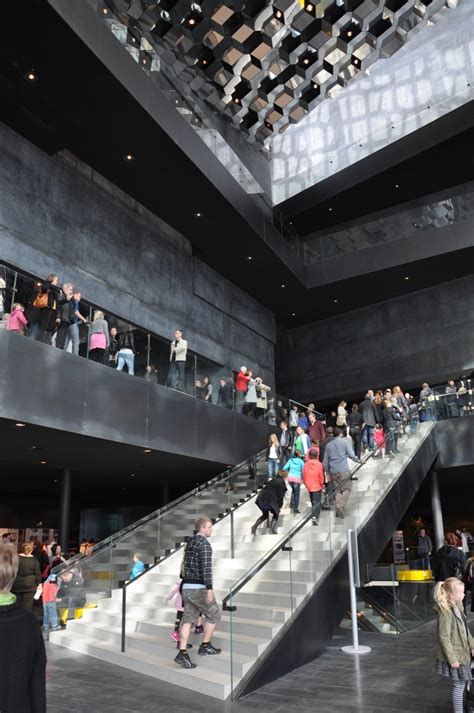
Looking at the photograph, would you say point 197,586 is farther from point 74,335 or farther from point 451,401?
point 451,401

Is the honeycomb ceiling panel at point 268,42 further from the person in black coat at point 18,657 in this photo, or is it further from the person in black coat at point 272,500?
the person in black coat at point 18,657

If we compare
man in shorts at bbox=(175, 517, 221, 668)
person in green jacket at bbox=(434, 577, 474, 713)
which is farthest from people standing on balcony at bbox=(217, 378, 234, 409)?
person in green jacket at bbox=(434, 577, 474, 713)

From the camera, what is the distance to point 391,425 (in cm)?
1470

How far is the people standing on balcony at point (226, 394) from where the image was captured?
16.6 meters

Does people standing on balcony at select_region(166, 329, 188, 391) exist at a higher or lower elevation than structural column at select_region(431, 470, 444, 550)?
higher

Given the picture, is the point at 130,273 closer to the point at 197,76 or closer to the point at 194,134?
the point at 194,134

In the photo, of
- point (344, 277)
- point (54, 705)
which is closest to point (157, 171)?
point (344, 277)

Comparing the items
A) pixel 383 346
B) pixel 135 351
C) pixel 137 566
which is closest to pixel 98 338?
pixel 135 351

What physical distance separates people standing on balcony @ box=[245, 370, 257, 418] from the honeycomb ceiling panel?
29.5 ft

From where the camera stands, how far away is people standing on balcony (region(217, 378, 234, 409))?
653 inches

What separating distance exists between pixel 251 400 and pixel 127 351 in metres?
5.66

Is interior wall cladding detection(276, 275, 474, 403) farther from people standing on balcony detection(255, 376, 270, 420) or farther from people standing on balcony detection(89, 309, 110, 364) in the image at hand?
people standing on balcony detection(89, 309, 110, 364)

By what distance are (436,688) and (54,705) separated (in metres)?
3.95

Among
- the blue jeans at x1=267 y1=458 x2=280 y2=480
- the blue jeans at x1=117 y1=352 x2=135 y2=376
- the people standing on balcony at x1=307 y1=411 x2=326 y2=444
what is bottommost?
the blue jeans at x1=267 y1=458 x2=280 y2=480
